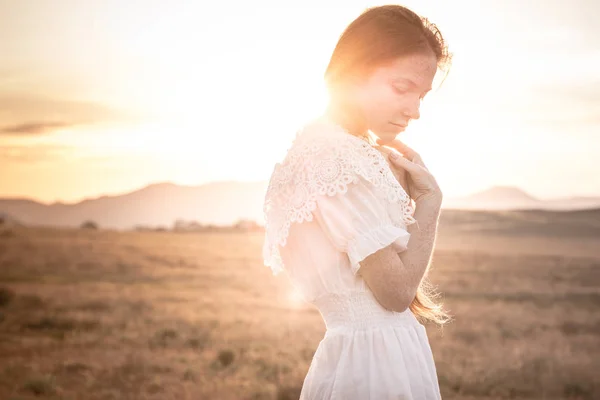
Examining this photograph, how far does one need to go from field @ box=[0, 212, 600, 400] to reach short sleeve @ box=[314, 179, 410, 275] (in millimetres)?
723

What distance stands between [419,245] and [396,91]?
0.51 m

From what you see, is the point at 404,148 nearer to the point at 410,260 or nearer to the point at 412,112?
the point at 412,112

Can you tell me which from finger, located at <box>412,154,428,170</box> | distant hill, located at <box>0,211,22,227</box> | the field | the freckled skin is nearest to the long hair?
the freckled skin

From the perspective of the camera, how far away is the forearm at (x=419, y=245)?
224 cm

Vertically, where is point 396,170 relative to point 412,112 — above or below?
below

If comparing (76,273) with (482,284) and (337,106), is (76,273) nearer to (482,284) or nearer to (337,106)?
(482,284)

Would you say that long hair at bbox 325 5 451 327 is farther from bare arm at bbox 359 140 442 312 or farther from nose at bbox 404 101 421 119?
bare arm at bbox 359 140 442 312

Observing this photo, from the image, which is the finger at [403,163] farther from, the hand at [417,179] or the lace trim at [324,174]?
the lace trim at [324,174]

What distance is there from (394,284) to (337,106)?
0.65 m

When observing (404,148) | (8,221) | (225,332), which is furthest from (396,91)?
(8,221)

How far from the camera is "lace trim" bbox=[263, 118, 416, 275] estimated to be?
2266 mm

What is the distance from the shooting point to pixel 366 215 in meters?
2.25

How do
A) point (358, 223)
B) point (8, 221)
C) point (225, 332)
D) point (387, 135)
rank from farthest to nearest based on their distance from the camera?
point (8, 221), point (225, 332), point (387, 135), point (358, 223)

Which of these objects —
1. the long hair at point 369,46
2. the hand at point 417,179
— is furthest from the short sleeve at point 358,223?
the long hair at point 369,46
